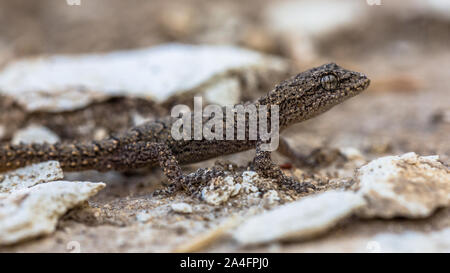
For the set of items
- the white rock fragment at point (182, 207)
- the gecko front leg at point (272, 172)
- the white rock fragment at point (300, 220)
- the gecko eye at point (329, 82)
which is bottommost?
the white rock fragment at point (300, 220)

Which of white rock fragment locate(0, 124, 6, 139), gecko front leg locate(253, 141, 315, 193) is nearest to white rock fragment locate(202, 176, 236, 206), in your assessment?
gecko front leg locate(253, 141, 315, 193)

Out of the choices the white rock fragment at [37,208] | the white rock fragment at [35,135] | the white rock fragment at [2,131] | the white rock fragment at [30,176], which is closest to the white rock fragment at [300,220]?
the white rock fragment at [37,208]

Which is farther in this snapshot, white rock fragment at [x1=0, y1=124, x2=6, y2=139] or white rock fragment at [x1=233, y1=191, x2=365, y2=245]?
white rock fragment at [x1=0, y1=124, x2=6, y2=139]

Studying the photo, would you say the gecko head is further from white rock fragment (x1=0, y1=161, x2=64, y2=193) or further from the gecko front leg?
white rock fragment (x1=0, y1=161, x2=64, y2=193)

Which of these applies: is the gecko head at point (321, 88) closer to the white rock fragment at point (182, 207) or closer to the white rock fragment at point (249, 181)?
the white rock fragment at point (249, 181)

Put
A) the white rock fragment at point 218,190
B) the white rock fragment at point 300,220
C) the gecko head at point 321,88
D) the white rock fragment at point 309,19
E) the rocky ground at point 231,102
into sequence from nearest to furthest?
the white rock fragment at point 300,220 < the rocky ground at point 231,102 < the white rock fragment at point 218,190 < the gecko head at point 321,88 < the white rock fragment at point 309,19

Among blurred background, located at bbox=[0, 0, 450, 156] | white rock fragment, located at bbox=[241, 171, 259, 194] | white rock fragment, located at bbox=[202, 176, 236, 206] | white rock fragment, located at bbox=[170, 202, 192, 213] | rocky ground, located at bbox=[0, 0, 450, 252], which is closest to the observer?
rocky ground, located at bbox=[0, 0, 450, 252]
